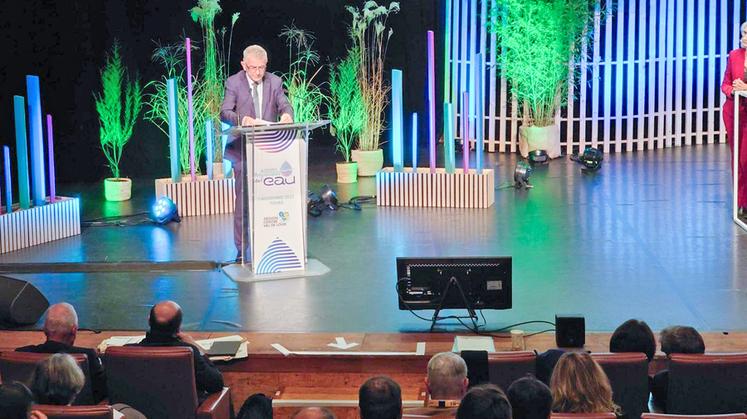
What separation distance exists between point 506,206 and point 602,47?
4591mm

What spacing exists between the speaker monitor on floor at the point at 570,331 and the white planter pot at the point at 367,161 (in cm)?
673

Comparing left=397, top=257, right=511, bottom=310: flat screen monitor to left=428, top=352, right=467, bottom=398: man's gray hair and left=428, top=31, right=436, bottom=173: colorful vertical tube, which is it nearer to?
left=428, top=352, right=467, bottom=398: man's gray hair

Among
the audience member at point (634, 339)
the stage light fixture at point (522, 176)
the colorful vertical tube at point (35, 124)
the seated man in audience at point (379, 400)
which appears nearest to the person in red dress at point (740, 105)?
the stage light fixture at point (522, 176)

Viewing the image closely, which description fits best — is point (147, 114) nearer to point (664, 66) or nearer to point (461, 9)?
point (461, 9)

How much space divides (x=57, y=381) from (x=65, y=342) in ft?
2.25

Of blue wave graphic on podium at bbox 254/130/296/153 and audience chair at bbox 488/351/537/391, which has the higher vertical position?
blue wave graphic on podium at bbox 254/130/296/153

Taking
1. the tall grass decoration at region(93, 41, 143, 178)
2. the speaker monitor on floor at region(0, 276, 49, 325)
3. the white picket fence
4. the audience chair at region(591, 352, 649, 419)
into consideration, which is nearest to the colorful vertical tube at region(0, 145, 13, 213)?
the speaker monitor on floor at region(0, 276, 49, 325)

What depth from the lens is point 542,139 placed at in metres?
14.0

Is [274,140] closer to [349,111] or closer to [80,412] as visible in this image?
[80,412]

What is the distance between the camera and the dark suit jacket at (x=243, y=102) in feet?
27.1

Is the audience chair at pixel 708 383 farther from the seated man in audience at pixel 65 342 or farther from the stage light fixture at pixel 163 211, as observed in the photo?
the stage light fixture at pixel 163 211

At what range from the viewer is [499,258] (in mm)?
6551

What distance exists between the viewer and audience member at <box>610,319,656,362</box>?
5.36 meters

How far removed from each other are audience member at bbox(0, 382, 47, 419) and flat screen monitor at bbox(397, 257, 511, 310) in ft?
9.18
